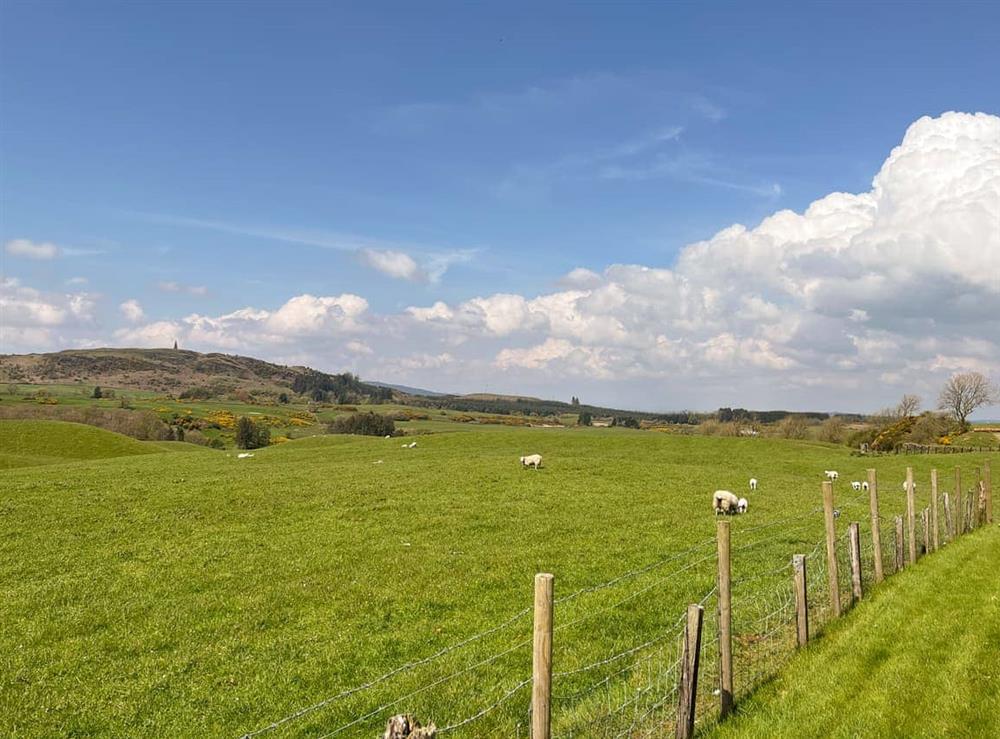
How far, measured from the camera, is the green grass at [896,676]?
909 centimetres

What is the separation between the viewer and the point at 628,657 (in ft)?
45.4

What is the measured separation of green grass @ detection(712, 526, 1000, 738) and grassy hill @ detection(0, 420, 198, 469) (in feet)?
248

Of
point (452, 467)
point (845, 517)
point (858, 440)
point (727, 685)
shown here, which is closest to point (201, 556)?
point (727, 685)

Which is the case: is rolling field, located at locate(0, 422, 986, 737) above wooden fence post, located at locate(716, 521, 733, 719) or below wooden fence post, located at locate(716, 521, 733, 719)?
below

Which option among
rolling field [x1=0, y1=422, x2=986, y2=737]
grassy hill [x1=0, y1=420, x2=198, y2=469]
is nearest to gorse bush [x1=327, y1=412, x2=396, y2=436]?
grassy hill [x1=0, y1=420, x2=198, y2=469]

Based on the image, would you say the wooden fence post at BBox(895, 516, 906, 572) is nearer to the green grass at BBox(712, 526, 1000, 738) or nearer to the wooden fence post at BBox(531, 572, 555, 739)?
the green grass at BBox(712, 526, 1000, 738)

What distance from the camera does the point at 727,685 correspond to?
10148 millimetres

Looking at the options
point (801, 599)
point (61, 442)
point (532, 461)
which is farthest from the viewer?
point (61, 442)

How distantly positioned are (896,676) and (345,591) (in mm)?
14362

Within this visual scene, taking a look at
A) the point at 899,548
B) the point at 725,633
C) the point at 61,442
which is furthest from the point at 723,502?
the point at 61,442

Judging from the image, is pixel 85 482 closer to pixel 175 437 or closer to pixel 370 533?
pixel 370 533

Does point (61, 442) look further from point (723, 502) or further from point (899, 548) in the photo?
point (899, 548)

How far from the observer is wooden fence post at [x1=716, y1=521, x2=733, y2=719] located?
1009 centimetres

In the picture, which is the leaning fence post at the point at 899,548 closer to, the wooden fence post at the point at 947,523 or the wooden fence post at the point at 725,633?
the wooden fence post at the point at 947,523
